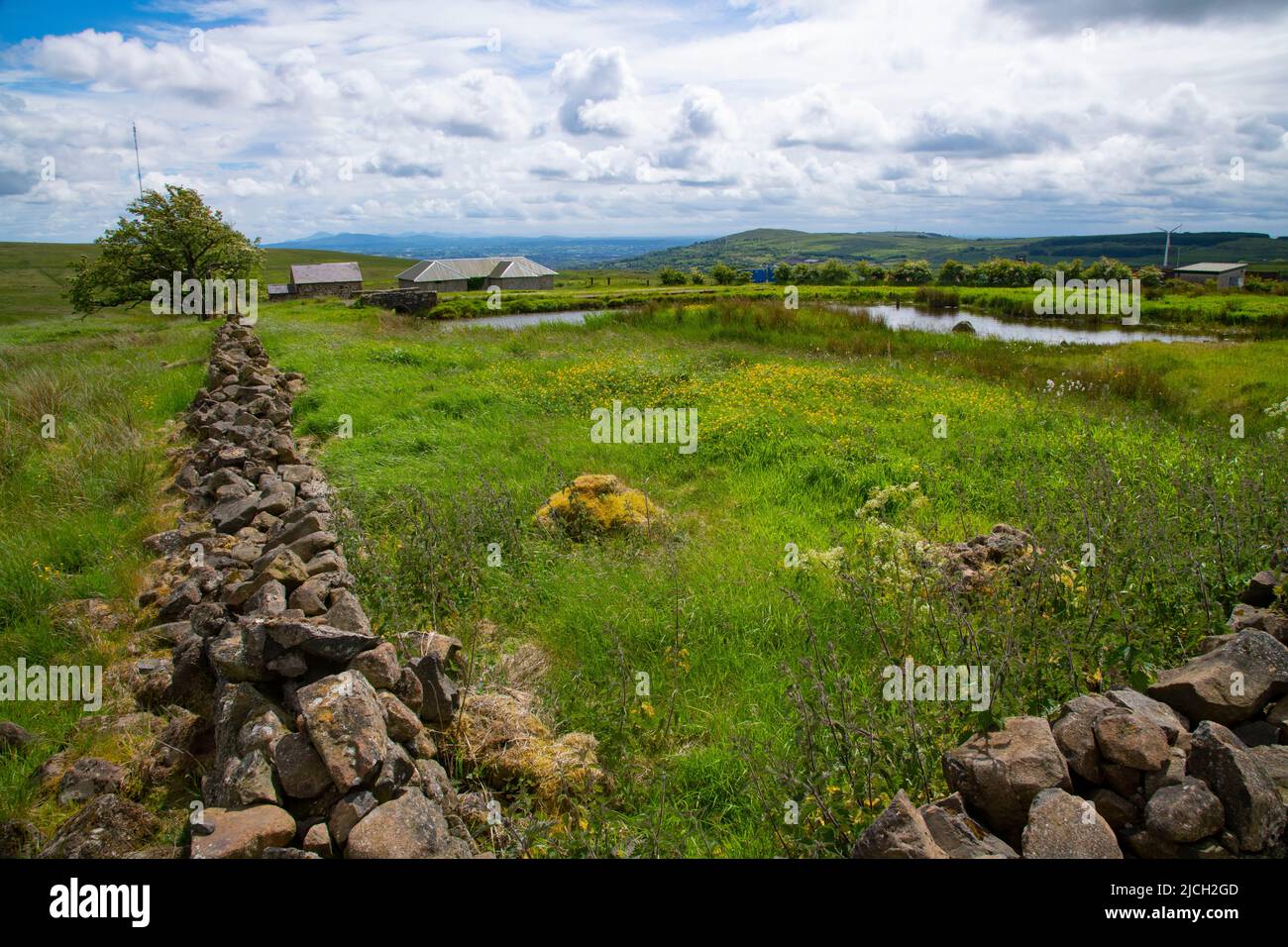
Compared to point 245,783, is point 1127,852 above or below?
below

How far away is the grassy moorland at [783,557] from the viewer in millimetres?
4355

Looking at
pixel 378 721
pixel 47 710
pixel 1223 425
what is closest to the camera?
pixel 378 721

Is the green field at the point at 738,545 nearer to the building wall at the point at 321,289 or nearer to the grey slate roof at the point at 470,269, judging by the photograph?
the building wall at the point at 321,289

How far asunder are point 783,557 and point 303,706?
17.2ft

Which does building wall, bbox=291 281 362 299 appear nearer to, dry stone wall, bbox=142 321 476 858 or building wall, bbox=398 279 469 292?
building wall, bbox=398 279 469 292

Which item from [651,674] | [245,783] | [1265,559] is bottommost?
[651,674]

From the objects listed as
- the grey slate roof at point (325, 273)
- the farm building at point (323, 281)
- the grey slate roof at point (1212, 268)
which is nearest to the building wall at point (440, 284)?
the grey slate roof at point (325, 273)

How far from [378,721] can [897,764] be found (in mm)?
2916

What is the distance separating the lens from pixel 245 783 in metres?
3.45

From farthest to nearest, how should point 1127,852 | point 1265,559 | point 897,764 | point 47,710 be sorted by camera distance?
point 1265,559 < point 47,710 < point 897,764 < point 1127,852

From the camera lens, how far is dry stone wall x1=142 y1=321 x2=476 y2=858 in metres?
3.31
